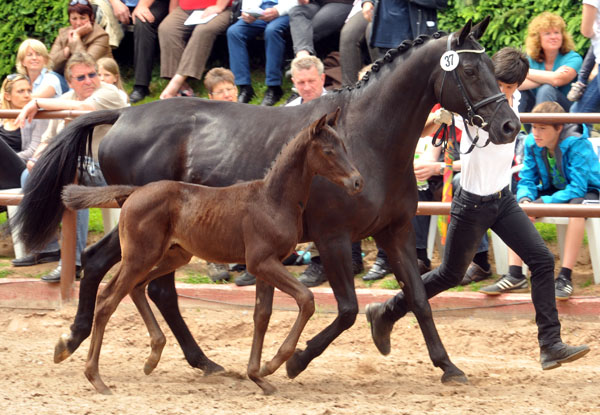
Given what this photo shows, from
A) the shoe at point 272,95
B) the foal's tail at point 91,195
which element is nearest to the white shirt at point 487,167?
the foal's tail at point 91,195

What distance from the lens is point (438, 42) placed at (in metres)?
5.24

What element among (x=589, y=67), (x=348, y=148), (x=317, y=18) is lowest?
(x=348, y=148)

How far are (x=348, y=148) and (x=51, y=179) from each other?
2.00m

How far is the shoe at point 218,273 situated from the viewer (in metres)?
7.42

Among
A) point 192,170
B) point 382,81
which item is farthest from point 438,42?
point 192,170

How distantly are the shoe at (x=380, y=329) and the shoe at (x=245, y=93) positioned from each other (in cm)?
408

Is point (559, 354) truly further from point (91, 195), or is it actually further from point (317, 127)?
point (91, 195)

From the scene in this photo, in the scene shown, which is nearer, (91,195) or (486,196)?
(91,195)

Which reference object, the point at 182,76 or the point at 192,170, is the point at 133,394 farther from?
the point at 182,76

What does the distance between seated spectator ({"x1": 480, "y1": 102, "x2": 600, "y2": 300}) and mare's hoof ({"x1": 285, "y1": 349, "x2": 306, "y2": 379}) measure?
1.96 metres

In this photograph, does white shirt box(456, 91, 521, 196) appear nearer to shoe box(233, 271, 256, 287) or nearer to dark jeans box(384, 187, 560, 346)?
dark jeans box(384, 187, 560, 346)

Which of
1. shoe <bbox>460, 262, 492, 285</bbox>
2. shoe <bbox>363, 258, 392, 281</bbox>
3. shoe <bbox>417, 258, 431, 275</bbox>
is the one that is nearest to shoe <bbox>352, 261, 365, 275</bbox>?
shoe <bbox>363, 258, 392, 281</bbox>

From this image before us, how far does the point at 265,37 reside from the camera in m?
9.25

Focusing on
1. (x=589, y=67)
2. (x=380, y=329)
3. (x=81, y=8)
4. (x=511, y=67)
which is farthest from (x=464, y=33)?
(x=81, y=8)
